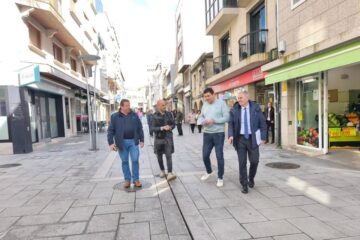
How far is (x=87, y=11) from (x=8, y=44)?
43.4 feet

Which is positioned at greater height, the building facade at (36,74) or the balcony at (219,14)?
the balcony at (219,14)

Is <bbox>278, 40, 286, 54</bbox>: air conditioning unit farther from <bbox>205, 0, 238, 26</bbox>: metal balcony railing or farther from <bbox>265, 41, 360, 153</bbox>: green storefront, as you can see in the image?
<bbox>205, 0, 238, 26</bbox>: metal balcony railing

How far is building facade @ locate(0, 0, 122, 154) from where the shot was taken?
34.4ft

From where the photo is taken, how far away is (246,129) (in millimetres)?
4801

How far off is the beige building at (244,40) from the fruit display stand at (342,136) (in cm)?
343

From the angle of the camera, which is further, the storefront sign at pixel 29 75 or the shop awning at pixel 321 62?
the storefront sign at pixel 29 75

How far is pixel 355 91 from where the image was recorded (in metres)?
9.41

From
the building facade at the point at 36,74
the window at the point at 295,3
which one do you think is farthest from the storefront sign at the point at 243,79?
the building facade at the point at 36,74

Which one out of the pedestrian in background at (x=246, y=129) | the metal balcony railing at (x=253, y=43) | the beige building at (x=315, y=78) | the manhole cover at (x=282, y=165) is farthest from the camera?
the metal balcony railing at (x=253, y=43)

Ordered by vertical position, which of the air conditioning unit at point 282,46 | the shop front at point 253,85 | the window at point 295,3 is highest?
the window at point 295,3

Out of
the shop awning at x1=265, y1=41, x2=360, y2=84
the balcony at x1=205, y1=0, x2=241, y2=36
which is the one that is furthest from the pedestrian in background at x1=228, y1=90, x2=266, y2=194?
the balcony at x1=205, y1=0, x2=241, y2=36

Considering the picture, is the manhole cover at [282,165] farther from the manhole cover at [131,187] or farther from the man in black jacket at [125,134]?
the man in black jacket at [125,134]

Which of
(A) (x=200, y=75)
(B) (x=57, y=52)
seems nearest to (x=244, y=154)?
(B) (x=57, y=52)

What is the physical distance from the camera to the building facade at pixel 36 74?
34.4 ft
